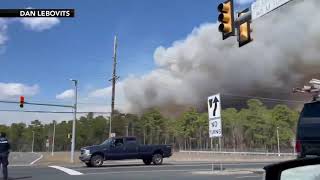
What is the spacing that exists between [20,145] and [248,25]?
453 ft

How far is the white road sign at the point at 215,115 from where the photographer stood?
70.9ft

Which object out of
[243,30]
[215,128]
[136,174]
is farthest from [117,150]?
[243,30]

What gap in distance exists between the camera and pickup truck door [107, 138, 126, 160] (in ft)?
100

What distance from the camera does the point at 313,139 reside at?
1093 cm

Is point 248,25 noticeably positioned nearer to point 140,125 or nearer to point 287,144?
point 287,144

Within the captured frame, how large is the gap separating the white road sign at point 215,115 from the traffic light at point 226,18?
622 cm

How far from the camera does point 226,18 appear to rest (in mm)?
15883

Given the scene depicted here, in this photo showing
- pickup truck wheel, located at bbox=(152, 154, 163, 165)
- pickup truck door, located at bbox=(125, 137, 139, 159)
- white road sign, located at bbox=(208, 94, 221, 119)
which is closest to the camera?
white road sign, located at bbox=(208, 94, 221, 119)

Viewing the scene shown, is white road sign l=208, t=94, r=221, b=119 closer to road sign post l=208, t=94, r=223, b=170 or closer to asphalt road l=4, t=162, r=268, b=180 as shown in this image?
road sign post l=208, t=94, r=223, b=170

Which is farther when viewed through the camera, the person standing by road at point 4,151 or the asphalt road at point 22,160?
the asphalt road at point 22,160

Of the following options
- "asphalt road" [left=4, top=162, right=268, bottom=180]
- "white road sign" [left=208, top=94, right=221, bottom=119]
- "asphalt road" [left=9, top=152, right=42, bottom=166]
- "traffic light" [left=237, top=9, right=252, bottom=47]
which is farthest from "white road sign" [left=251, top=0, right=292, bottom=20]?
"asphalt road" [left=9, top=152, right=42, bottom=166]

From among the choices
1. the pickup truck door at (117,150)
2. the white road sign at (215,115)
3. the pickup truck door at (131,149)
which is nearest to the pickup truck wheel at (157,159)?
the pickup truck door at (131,149)

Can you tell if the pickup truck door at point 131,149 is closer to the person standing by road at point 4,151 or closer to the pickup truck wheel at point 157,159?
the pickup truck wheel at point 157,159

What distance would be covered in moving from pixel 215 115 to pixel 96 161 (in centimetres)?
1093
